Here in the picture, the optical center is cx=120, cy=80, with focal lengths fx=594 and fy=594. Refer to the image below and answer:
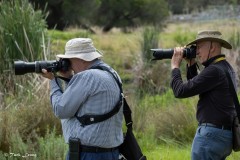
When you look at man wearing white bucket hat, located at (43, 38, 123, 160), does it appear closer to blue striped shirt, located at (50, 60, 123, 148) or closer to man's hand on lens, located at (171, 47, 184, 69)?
blue striped shirt, located at (50, 60, 123, 148)

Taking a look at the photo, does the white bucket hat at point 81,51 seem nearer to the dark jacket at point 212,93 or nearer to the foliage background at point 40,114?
the dark jacket at point 212,93

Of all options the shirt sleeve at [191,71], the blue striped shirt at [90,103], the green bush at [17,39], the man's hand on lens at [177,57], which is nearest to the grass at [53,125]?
the green bush at [17,39]

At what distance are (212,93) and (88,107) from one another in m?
1.09

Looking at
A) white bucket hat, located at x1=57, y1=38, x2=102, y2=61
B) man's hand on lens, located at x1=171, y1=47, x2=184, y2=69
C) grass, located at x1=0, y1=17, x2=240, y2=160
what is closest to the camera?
white bucket hat, located at x1=57, y1=38, x2=102, y2=61

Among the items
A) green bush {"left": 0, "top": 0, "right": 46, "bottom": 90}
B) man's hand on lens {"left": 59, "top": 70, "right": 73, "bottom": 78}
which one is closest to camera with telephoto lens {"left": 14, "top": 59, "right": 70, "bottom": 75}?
man's hand on lens {"left": 59, "top": 70, "right": 73, "bottom": 78}

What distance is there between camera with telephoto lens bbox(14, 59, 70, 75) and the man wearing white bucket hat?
0.15 metres

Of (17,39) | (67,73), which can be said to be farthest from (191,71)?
(17,39)

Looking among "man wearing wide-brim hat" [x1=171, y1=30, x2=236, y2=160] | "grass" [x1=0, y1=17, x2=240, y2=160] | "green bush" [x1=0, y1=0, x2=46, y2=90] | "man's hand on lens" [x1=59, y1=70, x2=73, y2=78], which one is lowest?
"grass" [x1=0, y1=17, x2=240, y2=160]

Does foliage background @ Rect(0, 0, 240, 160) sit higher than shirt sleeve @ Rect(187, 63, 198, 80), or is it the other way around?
shirt sleeve @ Rect(187, 63, 198, 80)

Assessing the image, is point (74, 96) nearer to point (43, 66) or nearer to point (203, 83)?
point (43, 66)

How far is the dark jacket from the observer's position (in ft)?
16.0

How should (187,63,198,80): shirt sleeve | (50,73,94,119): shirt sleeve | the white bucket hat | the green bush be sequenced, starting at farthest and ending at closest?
the green bush → (187,63,198,80): shirt sleeve → the white bucket hat → (50,73,94,119): shirt sleeve

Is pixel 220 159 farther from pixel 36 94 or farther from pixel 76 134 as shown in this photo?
pixel 36 94

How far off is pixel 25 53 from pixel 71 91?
17.5 feet
